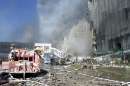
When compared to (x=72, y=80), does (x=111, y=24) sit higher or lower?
higher

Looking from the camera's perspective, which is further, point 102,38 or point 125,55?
point 102,38

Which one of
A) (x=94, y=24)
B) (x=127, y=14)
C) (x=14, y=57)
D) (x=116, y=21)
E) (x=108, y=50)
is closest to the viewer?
(x=14, y=57)

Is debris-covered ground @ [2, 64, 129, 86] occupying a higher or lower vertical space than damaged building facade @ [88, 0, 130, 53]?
lower

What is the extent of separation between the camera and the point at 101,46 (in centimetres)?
15788

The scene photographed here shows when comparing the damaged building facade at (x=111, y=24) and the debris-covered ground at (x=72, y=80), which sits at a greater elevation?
the damaged building facade at (x=111, y=24)

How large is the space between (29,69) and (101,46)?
101 metres

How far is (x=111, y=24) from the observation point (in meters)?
144

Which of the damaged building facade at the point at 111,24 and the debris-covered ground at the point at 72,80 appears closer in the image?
the debris-covered ground at the point at 72,80

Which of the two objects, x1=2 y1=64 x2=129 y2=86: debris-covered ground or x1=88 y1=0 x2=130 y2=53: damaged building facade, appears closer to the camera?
x1=2 y1=64 x2=129 y2=86: debris-covered ground

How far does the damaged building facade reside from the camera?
408 feet

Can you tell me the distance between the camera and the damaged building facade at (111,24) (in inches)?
4894

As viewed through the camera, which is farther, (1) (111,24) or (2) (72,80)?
(1) (111,24)

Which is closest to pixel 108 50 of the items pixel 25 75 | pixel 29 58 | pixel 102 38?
pixel 102 38

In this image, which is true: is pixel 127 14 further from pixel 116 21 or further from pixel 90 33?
pixel 90 33
